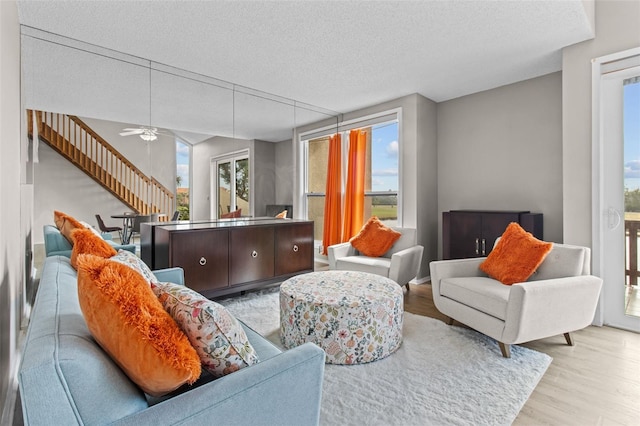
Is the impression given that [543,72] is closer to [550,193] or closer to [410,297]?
[550,193]

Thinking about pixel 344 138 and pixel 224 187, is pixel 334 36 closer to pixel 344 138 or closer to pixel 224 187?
pixel 224 187

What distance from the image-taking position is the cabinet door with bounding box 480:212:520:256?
3.46 metres

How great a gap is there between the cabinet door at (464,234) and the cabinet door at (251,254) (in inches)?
84.1

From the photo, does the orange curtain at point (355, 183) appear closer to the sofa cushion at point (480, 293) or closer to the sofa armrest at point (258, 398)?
the sofa cushion at point (480, 293)

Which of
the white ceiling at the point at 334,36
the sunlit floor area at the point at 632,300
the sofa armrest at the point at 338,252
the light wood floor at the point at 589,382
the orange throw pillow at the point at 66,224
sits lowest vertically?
the light wood floor at the point at 589,382

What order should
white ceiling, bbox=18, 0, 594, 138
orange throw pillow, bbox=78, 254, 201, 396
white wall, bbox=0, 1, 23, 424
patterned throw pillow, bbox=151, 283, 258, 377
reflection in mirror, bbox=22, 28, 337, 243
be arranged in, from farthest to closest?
1. reflection in mirror, bbox=22, 28, 337, 243
2. white ceiling, bbox=18, 0, 594, 138
3. white wall, bbox=0, 1, 23, 424
4. patterned throw pillow, bbox=151, 283, 258, 377
5. orange throw pillow, bbox=78, 254, 201, 396

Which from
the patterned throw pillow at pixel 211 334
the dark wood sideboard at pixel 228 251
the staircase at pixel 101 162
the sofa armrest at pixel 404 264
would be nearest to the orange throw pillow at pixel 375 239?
the sofa armrest at pixel 404 264

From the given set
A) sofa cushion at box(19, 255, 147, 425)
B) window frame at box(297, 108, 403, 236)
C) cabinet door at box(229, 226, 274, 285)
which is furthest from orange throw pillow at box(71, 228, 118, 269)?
window frame at box(297, 108, 403, 236)

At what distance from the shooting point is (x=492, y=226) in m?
3.58

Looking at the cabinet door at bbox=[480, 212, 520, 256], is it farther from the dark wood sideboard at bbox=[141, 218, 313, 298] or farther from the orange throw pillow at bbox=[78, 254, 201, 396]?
the orange throw pillow at bbox=[78, 254, 201, 396]

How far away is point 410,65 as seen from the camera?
10.9 feet

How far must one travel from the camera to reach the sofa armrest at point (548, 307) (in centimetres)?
209

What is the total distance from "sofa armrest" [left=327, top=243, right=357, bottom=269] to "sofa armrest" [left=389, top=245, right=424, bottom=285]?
0.70 meters

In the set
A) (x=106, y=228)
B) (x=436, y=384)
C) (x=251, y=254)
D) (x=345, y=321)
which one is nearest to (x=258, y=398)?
(x=345, y=321)
